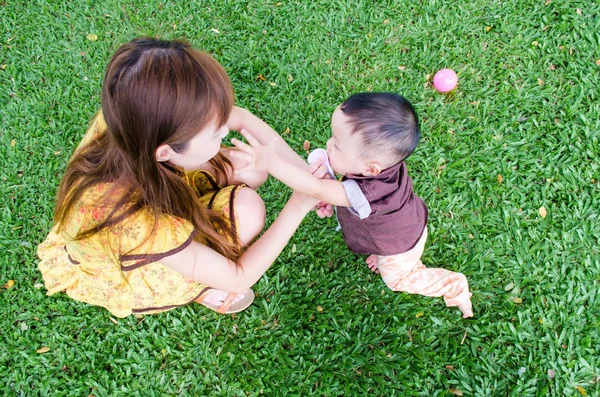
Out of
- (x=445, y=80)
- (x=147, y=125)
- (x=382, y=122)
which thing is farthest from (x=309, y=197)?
(x=445, y=80)

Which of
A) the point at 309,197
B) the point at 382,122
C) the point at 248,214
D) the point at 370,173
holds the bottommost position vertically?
the point at 248,214

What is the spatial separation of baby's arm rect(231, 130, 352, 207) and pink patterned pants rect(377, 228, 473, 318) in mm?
689

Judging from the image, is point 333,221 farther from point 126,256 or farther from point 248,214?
point 126,256

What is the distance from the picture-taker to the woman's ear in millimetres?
1948

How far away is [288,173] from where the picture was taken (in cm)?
222

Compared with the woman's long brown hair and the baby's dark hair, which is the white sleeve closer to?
the baby's dark hair

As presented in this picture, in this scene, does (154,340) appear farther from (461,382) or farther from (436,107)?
(436,107)

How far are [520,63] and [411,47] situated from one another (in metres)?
0.90

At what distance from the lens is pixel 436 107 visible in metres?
3.69

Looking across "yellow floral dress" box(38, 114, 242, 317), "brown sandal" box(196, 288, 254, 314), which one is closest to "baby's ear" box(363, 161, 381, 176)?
"yellow floral dress" box(38, 114, 242, 317)

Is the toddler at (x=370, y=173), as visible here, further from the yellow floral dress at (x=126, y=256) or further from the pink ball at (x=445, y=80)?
the pink ball at (x=445, y=80)

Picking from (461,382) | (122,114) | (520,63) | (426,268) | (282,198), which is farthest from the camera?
(520,63)

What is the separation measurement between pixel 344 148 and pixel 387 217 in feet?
1.48

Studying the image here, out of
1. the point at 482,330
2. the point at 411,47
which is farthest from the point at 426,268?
the point at 411,47
